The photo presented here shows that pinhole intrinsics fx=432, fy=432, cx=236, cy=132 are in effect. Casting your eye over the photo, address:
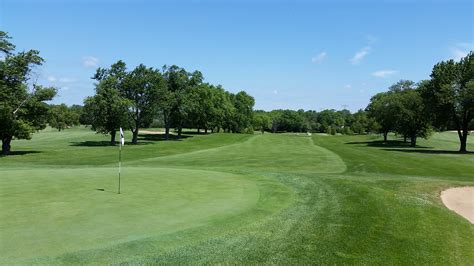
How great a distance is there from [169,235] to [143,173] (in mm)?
11030

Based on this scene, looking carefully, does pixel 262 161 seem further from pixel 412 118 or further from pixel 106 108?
pixel 412 118

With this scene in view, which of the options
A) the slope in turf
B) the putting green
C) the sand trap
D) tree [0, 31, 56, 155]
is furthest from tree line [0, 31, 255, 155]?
the sand trap

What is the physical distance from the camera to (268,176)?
21.0 meters

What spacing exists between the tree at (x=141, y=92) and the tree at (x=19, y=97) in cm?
1962

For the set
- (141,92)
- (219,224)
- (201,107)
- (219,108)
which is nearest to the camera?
(219,224)

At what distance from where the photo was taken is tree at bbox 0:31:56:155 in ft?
127

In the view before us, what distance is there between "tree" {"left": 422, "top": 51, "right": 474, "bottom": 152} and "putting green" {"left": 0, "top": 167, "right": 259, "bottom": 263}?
44.9m

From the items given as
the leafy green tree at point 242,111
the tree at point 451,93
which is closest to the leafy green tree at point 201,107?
the leafy green tree at point 242,111

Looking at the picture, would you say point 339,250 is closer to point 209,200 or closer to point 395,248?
point 395,248

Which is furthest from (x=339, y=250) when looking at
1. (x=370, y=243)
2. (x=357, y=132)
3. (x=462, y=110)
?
(x=357, y=132)

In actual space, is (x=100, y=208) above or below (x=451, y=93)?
below

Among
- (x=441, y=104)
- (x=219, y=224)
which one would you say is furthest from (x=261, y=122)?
(x=219, y=224)

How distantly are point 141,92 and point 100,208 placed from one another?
173 feet

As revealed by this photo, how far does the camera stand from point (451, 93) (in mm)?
54625
